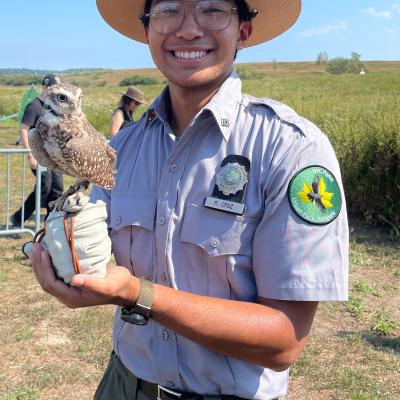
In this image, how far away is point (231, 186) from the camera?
1.89 m

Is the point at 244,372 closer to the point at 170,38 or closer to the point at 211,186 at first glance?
the point at 211,186

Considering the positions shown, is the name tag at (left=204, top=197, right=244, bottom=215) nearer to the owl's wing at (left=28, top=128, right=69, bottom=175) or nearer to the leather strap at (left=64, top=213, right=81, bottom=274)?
the leather strap at (left=64, top=213, right=81, bottom=274)

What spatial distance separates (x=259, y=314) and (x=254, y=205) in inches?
15.8

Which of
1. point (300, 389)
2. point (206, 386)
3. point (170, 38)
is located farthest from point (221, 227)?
point (300, 389)

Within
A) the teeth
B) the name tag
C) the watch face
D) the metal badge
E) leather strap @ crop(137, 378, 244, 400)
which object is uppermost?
the teeth

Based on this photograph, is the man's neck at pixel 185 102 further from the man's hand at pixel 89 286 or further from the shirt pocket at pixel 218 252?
the man's hand at pixel 89 286

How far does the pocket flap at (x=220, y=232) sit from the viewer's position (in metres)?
1.87

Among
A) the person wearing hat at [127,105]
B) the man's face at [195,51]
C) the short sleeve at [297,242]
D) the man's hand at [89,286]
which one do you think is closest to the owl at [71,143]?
the man's hand at [89,286]

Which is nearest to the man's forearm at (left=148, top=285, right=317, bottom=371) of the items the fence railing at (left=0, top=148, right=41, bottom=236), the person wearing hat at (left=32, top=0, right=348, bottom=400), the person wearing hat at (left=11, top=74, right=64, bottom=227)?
the person wearing hat at (left=32, top=0, right=348, bottom=400)

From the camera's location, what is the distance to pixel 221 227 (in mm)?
1906

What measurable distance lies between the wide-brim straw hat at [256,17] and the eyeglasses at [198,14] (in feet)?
0.80

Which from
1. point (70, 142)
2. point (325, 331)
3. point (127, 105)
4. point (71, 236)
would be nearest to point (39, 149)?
point (70, 142)

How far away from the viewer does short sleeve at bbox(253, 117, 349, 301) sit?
5.79 feet

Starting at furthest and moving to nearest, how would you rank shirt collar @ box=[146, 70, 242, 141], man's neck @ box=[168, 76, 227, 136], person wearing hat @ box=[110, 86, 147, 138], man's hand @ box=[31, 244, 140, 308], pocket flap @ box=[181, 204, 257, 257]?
person wearing hat @ box=[110, 86, 147, 138] → man's neck @ box=[168, 76, 227, 136] → shirt collar @ box=[146, 70, 242, 141] → pocket flap @ box=[181, 204, 257, 257] → man's hand @ box=[31, 244, 140, 308]
